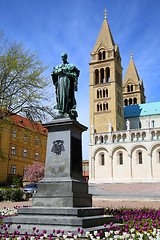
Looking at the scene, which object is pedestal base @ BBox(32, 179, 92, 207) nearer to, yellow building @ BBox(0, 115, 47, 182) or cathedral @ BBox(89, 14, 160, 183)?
yellow building @ BBox(0, 115, 47, 182)

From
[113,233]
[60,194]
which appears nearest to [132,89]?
[60,194]

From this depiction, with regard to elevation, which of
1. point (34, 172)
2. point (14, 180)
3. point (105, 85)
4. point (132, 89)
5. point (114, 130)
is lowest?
point (14, 180)

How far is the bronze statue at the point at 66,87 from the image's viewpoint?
9398 mm

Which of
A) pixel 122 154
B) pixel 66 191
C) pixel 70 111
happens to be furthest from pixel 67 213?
pixel 122 154

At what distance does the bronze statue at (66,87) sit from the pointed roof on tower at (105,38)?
56.6 meters

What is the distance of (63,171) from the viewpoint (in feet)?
26.6

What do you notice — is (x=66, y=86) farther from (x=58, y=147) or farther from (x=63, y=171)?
(x=63, y=171)

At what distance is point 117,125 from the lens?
58469mm

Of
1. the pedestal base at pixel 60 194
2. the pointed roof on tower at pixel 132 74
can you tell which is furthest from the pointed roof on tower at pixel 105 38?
the pedestal base at pixel 60 194

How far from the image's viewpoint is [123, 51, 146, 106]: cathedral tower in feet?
259

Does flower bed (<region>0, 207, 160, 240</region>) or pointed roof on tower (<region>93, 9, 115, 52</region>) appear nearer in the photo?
flower bed (<region>0, 207, 160, 240</region>)

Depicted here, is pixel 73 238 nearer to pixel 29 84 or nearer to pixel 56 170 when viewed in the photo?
pixel 56 170

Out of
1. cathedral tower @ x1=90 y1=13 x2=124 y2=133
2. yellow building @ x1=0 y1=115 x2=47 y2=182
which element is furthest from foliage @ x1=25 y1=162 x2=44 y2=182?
cathedral tower @ x1=90 y1=13 x2=124 y2=133

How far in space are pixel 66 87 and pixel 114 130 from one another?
1895 inches
